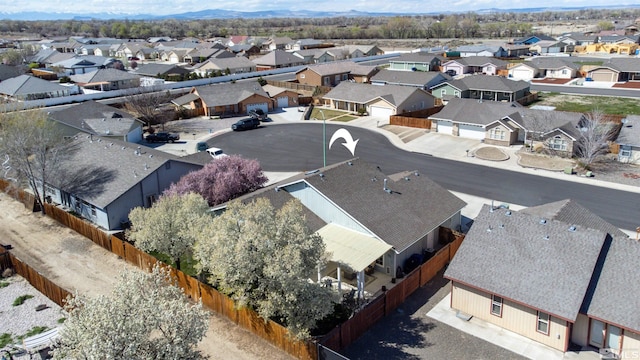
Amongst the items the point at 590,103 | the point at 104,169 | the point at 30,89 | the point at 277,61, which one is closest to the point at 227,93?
the point at 30,89

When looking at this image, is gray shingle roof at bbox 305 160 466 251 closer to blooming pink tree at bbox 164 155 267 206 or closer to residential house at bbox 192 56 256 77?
blooming pink tree at bbox 164 155 267 206

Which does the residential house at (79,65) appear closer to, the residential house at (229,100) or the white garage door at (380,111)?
the residential house at (229,100)

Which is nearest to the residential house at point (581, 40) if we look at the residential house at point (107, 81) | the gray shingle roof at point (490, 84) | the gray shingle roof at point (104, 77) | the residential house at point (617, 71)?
the residential house at point (617, 71)

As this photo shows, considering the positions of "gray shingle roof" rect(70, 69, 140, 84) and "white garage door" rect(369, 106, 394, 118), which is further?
"gray shingle roof" rect(70, 69, 140, 84)

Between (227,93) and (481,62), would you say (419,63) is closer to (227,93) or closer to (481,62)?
(481,62)

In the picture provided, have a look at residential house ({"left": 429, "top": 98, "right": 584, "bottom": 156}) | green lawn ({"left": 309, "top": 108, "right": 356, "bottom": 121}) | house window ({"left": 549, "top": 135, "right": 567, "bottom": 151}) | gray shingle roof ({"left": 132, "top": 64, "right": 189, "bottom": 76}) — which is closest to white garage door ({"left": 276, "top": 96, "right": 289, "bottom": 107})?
green lawn ({"left": 309, "top": 108, "right": 356, "bottom": 121})

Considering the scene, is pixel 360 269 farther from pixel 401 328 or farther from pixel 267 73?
pixel 267 73

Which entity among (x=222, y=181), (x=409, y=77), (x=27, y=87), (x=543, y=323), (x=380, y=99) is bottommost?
(x=543, y=323)
